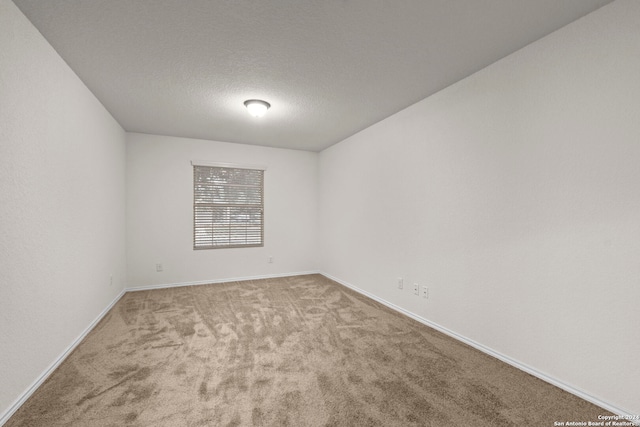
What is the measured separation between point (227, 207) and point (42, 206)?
9.38ft

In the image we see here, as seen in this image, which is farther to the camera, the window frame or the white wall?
the window frame

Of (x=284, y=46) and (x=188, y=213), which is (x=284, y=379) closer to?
(x=284, y=46)

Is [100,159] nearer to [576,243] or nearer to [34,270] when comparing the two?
[34,270]

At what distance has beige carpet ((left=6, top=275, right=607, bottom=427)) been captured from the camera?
157 centimetres

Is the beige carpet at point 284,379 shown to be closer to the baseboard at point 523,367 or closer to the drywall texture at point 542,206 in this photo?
the baseboard at point 523,367

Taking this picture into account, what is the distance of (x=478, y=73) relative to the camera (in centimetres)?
238

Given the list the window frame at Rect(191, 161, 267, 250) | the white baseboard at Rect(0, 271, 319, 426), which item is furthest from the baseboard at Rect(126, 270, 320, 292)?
the window frame at Rect(191, 161, 267, 250)

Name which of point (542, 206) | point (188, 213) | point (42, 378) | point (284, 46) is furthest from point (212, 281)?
point (542, 206)

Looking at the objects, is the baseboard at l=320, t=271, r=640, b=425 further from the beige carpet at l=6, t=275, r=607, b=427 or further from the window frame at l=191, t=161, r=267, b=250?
the window frame at l=191, t=161, r=267, b=250

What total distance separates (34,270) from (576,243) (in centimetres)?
355

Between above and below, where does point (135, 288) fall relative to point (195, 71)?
below

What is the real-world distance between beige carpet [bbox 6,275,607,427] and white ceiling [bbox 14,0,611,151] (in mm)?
2386

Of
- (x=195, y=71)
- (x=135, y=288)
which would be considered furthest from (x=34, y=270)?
(x=135, y=288)

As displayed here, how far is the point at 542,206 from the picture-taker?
1945mm
